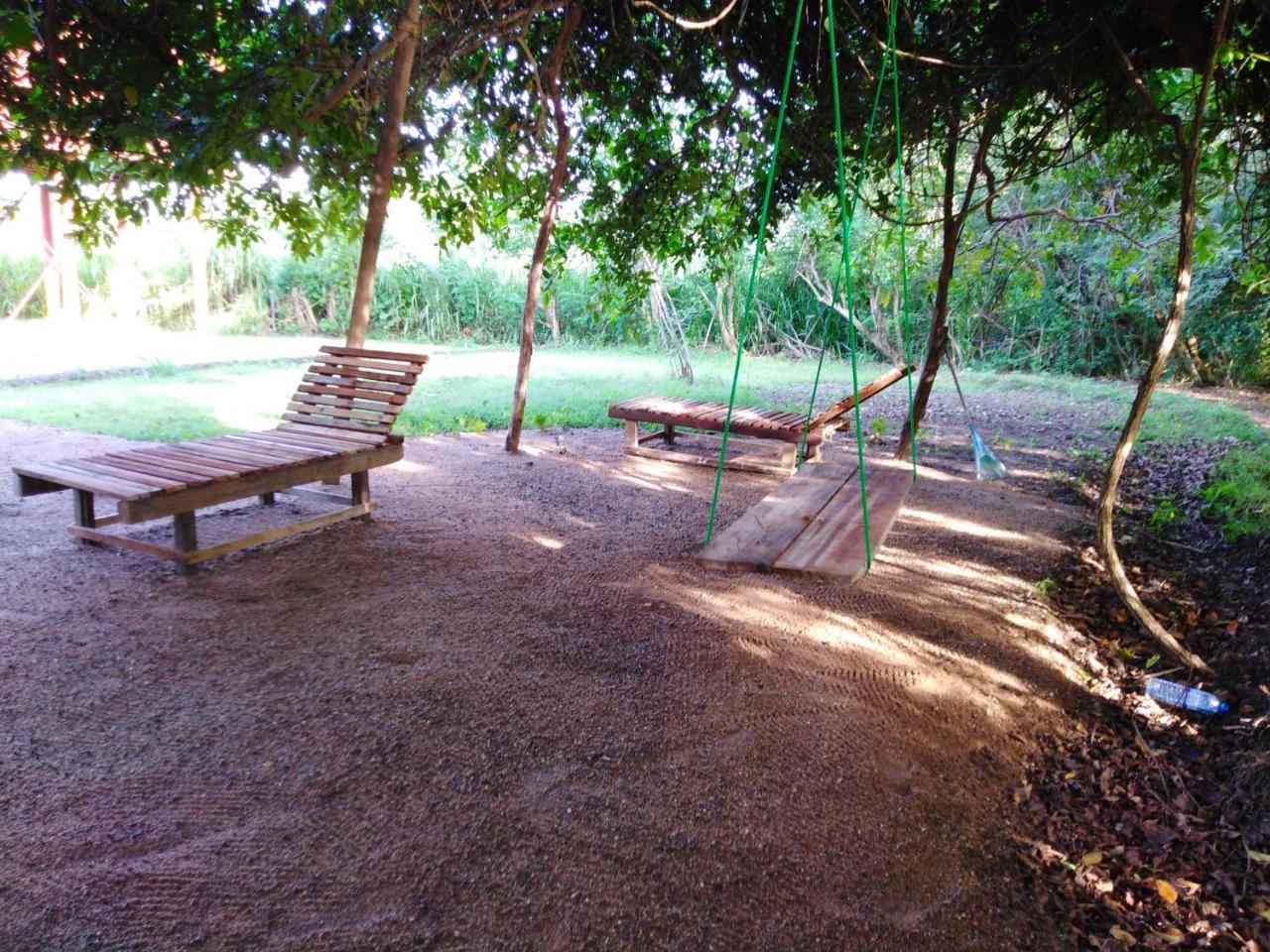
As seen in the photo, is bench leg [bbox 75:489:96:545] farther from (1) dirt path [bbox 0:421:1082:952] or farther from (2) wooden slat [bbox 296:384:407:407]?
(2) wooden slat [bbox 296:384:407:407]

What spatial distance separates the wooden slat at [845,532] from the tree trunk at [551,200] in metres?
3.21

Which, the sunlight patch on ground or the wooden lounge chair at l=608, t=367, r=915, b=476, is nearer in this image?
the sunlight patch on ground

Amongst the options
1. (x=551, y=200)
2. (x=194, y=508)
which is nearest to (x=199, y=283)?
(x=551, y=200)

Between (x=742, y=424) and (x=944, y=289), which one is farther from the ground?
(x=944, y=289)

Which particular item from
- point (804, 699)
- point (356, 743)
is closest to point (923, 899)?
point (804, 699)

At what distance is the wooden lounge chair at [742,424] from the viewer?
636 centimetres

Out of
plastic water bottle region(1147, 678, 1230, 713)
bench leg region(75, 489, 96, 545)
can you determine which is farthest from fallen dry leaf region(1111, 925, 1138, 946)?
bench leg region(75, 489, 96, 545)

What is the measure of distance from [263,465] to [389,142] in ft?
6.26

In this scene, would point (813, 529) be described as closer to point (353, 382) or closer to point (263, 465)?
point (263, 465)

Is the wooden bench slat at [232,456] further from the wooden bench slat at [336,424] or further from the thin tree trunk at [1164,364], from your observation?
the thin tree trunk at [1164,364]

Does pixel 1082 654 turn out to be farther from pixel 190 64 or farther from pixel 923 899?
pixel 190 64

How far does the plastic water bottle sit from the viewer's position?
332 centimetres

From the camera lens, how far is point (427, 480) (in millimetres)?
6020

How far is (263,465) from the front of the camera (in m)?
4.13
